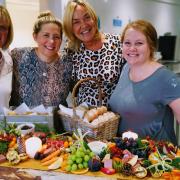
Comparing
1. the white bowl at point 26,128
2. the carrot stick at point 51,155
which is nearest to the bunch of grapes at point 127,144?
the carrot stick at point 51,155

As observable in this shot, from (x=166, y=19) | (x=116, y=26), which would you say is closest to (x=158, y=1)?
(x=166, y=19)

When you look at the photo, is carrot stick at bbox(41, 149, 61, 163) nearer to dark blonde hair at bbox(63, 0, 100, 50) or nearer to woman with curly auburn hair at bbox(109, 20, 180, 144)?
woman with curly auburn hair at bbox(109, 20, 180, 144)

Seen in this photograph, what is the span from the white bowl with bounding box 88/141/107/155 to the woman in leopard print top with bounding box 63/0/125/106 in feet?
2.13

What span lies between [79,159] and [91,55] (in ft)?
3.08

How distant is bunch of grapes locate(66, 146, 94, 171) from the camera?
3.63 feet

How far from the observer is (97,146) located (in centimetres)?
123

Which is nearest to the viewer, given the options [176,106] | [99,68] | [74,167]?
[74,167]

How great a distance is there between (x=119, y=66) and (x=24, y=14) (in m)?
4.31

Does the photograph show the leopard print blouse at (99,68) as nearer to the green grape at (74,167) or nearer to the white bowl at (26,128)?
the white bowl at (26,128)

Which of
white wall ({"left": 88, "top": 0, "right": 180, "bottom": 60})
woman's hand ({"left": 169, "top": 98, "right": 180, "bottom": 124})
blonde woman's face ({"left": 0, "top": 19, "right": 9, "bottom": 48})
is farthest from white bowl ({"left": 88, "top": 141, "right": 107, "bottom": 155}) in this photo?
white wall ({"left": 88, "top": 0, "right": 180, "bottom": 60})

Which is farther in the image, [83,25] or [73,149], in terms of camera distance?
[83,25]

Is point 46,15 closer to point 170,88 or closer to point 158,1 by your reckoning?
point 170,88

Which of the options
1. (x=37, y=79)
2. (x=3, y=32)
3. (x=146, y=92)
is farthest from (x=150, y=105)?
(x=3, y=32)

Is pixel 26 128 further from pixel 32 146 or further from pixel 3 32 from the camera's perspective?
pixel 3 32
